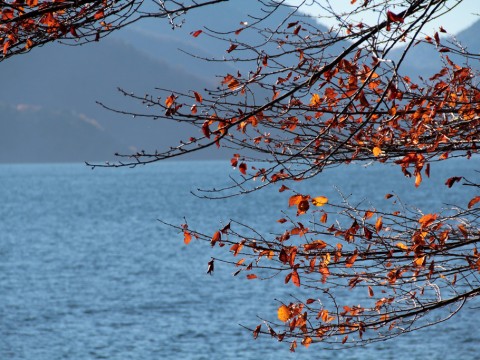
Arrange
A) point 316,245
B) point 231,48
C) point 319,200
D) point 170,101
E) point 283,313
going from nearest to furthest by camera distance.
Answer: point 319,200 → point 170,101 → point 231,48 → point 316,245 → point 283,313

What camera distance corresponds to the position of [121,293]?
36.8 m

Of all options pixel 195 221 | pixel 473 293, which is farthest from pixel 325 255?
pixel 195 221

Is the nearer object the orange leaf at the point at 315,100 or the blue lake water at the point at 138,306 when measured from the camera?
the orange leaf at the point at 315,100

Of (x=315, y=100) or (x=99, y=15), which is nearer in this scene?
(x=99, y=15)

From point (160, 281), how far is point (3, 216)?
55105 mm

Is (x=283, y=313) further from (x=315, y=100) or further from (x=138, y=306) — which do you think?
(x=138, y=306)

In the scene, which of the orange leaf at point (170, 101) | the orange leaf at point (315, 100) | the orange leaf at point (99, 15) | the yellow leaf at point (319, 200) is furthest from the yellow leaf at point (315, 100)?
the orange leaf at point (99, 15)

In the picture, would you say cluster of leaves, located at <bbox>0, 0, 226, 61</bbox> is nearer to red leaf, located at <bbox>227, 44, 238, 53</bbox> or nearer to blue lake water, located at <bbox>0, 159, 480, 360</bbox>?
red leaf, located at <bbox>227, 44, 238, 53</bbox>

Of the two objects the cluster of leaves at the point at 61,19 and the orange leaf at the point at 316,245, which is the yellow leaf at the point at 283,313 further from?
the cluster of leaves at the point at 61,19

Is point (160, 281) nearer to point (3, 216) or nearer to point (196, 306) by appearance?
point (196, 306)

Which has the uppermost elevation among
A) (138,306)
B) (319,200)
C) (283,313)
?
(319,200)

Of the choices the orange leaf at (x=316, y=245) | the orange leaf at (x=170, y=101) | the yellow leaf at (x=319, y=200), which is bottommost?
the orange leaf at (x=316, y=245)

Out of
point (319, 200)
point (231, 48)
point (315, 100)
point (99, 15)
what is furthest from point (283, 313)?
point (99, 15)

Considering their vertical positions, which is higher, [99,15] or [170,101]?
[99,15]
